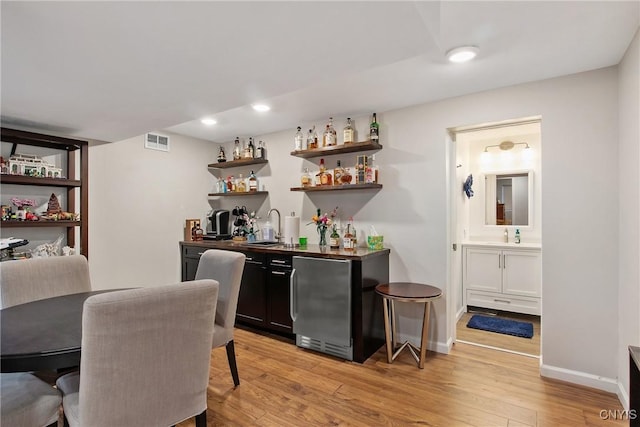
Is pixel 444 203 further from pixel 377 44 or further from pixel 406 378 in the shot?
pixel 377 44

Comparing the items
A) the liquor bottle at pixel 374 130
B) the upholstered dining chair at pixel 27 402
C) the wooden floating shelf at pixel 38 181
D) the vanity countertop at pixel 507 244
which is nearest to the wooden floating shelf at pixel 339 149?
the liquor bottle at pixel 374 130

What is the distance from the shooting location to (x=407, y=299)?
2.54 metres

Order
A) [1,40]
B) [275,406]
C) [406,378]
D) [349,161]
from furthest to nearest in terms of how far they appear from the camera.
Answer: [349,161] < [406,378] < [275,406] < [1,40]

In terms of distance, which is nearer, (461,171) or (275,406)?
(275,406)

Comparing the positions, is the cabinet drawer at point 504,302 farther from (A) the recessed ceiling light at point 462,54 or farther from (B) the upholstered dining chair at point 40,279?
(B) the upholstered dining chair at point 40,279

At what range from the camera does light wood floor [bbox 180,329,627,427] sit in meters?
1.97

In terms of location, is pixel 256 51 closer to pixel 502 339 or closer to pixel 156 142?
pixel 156 142

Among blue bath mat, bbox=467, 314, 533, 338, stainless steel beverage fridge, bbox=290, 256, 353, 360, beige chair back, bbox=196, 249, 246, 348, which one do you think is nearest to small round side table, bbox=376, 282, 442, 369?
stainless steel beverage fridge, bbox=290, 256, 353, 360

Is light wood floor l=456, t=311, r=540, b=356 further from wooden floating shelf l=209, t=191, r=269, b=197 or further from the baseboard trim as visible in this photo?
wooden floating shelf l=209, t=191, r=269, b=197

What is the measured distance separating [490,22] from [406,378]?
2.42m

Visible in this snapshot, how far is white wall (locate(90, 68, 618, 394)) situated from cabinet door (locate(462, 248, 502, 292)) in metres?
1.31

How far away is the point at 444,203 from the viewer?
2.88 meters

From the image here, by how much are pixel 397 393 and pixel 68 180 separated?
10.4 ft

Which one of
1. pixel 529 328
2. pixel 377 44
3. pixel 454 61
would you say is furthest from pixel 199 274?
pixel 529 328
